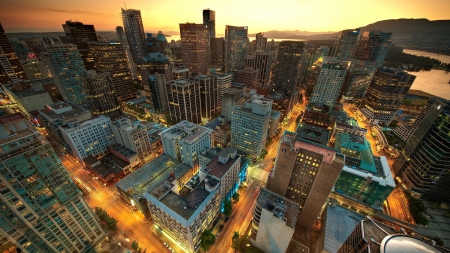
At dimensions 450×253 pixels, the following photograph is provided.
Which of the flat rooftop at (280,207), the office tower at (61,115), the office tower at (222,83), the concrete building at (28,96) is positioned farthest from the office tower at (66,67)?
the flat rooftop at (280,207)

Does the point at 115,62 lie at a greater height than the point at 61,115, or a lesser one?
greater

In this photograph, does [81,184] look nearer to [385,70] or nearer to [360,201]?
[360,201]

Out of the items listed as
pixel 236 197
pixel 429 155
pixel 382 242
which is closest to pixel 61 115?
pixel 236 197

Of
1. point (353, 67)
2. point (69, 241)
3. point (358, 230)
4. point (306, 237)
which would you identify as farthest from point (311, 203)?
point (353, 67)

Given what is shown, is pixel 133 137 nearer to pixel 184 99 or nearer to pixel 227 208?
pixel 184 99

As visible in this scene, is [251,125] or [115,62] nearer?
[251,125]

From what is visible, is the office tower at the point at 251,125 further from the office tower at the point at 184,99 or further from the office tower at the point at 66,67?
the office tower at the point at 66,67
